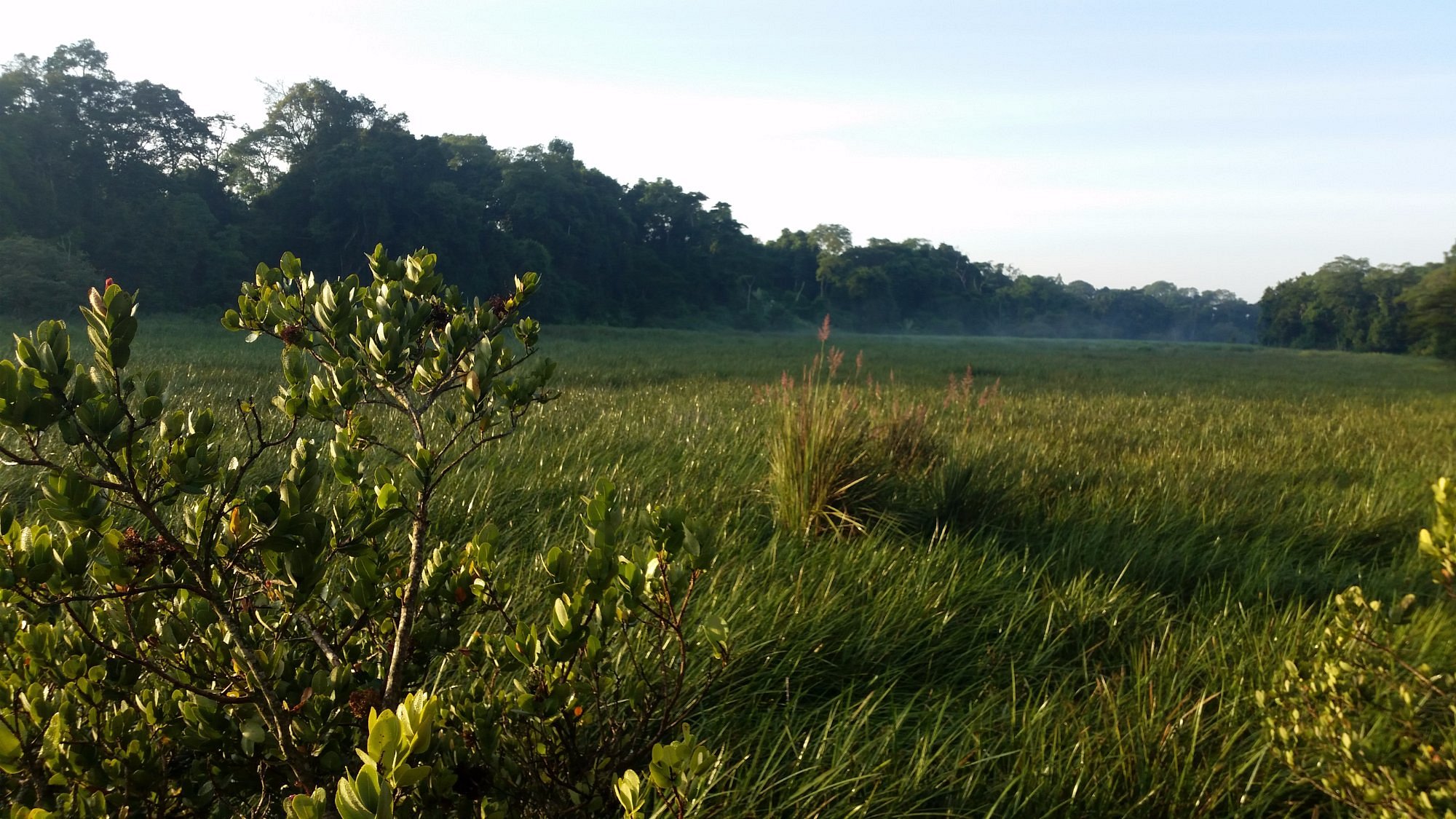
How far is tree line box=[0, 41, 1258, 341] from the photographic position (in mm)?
30516

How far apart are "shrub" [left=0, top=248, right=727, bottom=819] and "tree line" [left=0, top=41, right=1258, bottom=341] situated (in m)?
18.3

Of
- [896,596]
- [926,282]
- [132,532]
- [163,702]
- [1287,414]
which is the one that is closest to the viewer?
[132,532]

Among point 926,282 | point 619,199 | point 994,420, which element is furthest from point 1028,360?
point 926,282

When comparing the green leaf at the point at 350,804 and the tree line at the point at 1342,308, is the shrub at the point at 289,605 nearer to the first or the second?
the green leaf at the point at 350,804

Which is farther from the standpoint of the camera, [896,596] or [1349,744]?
[896,596]

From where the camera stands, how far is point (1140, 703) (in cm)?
217

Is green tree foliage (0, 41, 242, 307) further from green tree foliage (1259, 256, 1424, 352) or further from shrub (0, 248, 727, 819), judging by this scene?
green tree foliage (1259, 256, 1424, 352)

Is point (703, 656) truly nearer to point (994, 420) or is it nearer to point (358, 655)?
point (358, 655)

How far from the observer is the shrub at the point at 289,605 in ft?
3.64

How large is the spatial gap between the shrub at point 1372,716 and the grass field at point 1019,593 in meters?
0.16

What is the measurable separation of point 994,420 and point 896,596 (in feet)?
16.6

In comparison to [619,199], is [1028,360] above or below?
below

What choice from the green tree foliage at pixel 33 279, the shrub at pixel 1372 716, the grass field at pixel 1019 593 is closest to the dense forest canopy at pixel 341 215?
the green tree foliage at pixel 33 279

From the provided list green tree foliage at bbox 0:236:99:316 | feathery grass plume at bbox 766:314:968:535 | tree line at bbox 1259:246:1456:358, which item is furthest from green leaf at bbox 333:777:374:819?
tree line at bbox 1259:246:1456:358
